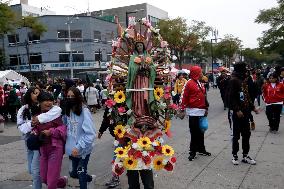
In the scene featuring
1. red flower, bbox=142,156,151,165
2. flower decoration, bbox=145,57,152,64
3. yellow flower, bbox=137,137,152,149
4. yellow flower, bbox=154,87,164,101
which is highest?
flower decoration, bbox=145,57,152,64

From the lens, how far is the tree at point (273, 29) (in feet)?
176

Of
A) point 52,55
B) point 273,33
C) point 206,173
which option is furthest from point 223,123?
point 273,33

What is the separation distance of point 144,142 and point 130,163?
30 cm

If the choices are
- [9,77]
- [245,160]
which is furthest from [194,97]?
[9,77]

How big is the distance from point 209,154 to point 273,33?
1997 inches

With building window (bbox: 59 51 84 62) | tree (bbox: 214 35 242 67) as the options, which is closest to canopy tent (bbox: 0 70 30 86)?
building window (bbox: 59 51 84 62)

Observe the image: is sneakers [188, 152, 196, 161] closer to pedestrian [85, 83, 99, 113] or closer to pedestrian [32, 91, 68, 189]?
pedestrian [32, 91, 68, 189]

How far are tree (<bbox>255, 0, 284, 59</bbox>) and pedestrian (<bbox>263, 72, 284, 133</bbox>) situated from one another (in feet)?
148

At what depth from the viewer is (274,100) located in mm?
10758

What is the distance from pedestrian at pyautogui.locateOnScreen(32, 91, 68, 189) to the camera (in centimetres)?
490

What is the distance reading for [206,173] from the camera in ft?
21.3

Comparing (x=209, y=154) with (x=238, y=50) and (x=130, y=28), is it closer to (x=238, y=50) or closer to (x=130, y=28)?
(x=130, y=28)

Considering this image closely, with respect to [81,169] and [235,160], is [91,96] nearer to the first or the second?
[235,160]

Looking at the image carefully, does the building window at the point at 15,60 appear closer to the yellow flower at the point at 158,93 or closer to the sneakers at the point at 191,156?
the sneakers at the point at 191,156
